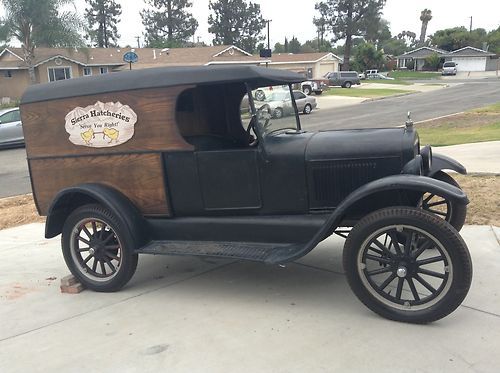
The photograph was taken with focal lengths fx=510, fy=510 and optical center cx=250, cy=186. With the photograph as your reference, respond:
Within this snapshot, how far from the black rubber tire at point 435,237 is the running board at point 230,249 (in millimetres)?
469

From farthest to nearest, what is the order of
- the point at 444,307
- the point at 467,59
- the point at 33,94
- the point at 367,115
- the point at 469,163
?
the point at 467,59, the point at 367,115, the point at 469,163, the point at 33,94, the point at 444,307

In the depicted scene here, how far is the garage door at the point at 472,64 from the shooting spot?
254ft

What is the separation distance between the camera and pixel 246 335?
3455mm

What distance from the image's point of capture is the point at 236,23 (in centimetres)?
7712

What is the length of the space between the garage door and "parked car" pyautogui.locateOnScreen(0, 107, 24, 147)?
74.4 metres

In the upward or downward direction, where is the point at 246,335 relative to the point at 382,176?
downward

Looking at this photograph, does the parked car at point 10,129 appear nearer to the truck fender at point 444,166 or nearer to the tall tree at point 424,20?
the truck fender at point 444,166

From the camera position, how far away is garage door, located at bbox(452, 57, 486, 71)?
7744cm

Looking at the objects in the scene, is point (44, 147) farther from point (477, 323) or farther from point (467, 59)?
point (467, 59)

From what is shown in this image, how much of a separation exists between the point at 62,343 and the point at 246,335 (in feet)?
4.21

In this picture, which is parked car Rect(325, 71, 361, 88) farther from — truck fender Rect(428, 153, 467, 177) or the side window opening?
the side window opening

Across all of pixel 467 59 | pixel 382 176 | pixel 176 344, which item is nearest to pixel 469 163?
pixel 382 176

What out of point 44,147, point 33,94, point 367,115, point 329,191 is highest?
point 33,94

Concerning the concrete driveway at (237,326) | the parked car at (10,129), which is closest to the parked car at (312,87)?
the parked car at (10,129)
